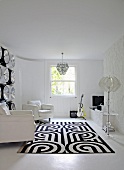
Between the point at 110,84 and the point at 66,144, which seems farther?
the point at 110,84

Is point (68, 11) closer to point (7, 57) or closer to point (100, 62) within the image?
point (7, 57)

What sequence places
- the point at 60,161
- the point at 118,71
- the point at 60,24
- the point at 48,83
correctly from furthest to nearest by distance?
the point at 48,83, the point at 118,71, the point at 60,24, the point at 60,161

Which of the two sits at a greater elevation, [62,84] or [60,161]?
[62,84]

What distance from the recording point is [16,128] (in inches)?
150

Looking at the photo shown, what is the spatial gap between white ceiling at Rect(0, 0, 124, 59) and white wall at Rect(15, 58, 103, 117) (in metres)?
2.03

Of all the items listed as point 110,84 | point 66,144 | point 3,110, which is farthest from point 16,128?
point 110,84

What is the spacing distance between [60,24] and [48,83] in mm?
4447

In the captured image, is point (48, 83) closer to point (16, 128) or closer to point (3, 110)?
point (3, 110)

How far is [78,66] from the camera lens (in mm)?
8383

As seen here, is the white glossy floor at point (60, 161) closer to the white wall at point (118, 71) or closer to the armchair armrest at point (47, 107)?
the white wall at point (118, 71)

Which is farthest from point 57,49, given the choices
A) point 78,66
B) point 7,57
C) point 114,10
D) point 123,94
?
point 114,10

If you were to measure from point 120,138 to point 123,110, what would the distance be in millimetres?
799

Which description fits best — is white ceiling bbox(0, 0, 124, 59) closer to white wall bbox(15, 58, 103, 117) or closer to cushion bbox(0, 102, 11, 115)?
cushion bbox(0, 102, 11, 115)

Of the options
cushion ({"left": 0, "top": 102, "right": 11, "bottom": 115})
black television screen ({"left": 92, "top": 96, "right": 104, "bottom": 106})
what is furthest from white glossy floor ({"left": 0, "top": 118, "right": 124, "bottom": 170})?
black television screen ({"left": 92, "top": 96, "right": 104, "bottom": 106})
